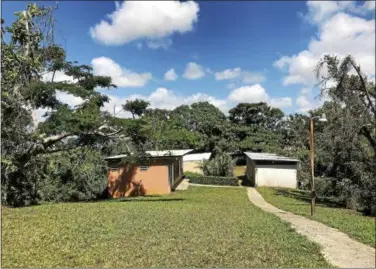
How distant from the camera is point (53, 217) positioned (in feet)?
40.5

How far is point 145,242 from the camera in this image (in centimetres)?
945

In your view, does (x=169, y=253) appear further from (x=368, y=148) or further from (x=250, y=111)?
(x=250, y=111)

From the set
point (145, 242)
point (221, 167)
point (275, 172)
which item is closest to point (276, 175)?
point (275, 172)

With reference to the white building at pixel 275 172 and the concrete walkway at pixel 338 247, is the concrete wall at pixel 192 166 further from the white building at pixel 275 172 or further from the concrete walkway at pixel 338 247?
the concrete walkway at pixel 338 247

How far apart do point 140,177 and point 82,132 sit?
1042 centimetres

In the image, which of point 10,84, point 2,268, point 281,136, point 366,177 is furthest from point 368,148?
point 281,136

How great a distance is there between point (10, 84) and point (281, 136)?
2059 inches

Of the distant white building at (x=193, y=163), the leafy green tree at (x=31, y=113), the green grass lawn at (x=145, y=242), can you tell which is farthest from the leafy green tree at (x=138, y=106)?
the green grass lawn at (x=145, y=242)

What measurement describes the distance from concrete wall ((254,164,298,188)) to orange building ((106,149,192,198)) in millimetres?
11468

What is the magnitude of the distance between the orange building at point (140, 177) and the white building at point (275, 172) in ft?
37.2

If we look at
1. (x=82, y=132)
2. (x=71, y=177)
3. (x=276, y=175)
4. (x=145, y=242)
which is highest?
(x=82, y=132)

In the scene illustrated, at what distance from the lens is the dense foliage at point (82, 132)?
15789 millimetres

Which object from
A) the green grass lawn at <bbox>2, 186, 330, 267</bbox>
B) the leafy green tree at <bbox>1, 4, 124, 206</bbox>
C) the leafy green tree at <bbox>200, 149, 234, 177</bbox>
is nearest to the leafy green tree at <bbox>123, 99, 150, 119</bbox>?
the leafy green tree at <bbox>200, 149, 234, 177</bbox>

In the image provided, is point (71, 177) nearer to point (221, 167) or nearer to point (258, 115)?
point (221, 167)
